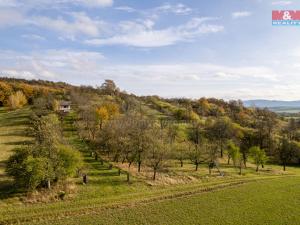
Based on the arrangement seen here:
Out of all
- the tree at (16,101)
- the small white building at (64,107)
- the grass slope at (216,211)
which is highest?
the tree at (16,101)

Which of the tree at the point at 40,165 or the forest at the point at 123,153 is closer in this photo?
the tree at the point at 40,165

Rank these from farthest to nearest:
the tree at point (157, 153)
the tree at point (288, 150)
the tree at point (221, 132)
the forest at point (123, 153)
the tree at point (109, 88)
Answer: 1. the tree at point (109, 88)
2. the tree at point (221, 132)
3. the tree at point (288, 150)
4. the tree at point (157, 153)
5. the forest at point (123, 153)

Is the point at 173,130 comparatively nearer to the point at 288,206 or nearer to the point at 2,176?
the point at 288,206

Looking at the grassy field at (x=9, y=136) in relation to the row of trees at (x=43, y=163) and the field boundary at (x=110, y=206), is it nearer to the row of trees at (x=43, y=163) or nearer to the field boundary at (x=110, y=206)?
the row of trees at (x=43, y=163)

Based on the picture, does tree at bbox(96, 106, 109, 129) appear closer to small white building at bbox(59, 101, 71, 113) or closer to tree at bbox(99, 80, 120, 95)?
small white building at bbox(59, 101, 71, 113)

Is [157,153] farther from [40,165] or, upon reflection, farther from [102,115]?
[102,115]

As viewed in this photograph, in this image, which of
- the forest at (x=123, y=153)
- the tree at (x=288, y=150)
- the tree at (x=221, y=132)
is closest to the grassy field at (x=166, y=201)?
the forest at (x=123, y=153)

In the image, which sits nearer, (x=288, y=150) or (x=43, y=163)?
(x=43, y=163)

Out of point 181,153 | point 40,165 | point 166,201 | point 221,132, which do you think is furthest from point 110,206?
point 221,132

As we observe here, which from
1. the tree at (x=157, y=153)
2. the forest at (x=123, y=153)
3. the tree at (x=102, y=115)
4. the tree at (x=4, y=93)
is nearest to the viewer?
the forest at (x=123, y=153)
